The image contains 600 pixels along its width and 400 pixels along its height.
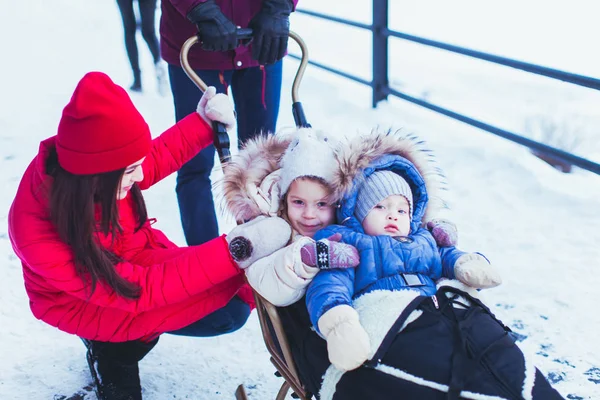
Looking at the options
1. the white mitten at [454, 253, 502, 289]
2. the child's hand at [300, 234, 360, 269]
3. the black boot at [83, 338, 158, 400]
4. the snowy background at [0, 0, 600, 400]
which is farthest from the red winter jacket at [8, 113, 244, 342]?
the white mitten at [454, 253, 502, 289]

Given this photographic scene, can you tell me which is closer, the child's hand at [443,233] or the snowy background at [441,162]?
the child's hand at [443,233]

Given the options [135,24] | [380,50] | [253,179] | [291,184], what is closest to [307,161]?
[291,184]

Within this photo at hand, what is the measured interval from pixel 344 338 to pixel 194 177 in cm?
132

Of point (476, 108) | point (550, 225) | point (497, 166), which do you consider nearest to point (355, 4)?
point (476, 108)

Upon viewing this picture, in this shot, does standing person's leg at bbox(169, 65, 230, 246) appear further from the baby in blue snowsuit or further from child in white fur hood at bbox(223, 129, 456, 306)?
the baby in blue snowsuit

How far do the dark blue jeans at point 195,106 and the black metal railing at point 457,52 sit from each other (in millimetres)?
1620

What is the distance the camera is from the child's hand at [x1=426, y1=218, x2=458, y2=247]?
1.67 metres

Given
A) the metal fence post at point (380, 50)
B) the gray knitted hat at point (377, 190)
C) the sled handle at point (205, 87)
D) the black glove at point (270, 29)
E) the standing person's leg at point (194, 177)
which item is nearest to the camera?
the gray knitted hat at point (377, 190)

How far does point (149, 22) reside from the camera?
184 inches

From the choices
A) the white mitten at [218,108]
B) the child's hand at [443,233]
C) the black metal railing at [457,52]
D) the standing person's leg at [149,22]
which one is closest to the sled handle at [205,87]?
the white mitten at [218,108]

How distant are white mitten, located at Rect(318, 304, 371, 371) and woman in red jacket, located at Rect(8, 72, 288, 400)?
0.35m

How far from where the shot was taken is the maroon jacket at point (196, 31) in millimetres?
2260

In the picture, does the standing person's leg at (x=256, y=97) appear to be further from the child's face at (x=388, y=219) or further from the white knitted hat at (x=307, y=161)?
the child's face at (x=388, y=219)

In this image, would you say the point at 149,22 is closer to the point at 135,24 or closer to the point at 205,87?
the point at 135,24
